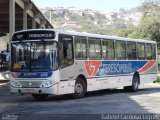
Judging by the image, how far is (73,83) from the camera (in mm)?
18719

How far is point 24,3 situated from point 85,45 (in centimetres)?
2610

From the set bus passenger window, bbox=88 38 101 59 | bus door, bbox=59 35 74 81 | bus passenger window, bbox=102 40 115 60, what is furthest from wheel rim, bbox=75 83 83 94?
bus passenger window, bbox=102 40 115 60

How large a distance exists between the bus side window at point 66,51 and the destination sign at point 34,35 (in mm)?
521

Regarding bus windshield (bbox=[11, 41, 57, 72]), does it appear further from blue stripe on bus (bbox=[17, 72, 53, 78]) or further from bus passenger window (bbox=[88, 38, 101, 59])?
bus passenger window (bbox=[88, 38, 101, 59])

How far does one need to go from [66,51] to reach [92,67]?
91.5 inches

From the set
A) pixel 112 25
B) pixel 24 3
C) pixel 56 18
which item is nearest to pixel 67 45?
pixel 24 3

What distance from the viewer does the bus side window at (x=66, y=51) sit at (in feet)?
58.9

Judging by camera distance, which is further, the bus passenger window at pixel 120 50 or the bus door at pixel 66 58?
the bus passenger window at pixel 120 50

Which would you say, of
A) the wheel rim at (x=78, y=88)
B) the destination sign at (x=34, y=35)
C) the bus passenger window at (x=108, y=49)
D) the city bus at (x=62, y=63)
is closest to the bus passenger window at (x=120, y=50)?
the city bus at (x=62, y=63)

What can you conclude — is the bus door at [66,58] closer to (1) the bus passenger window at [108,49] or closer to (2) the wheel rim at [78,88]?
(2) the wheel rim at [78,88]

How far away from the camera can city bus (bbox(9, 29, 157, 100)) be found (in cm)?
1764

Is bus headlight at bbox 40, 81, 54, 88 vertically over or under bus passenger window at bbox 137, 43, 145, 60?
under

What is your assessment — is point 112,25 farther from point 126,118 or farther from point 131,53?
point 126,118

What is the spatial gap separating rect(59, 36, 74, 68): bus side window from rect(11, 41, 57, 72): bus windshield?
345mm
